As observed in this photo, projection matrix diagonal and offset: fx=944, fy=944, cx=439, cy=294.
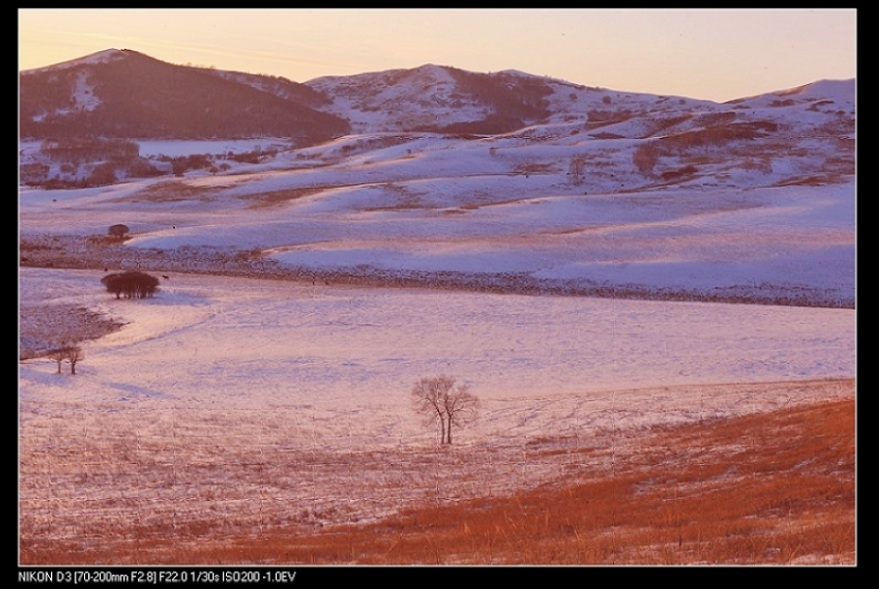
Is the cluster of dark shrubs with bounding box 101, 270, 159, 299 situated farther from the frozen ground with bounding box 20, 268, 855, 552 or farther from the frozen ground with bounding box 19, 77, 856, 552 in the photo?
the frozen ground with bounding box 19, 77, 856, 552

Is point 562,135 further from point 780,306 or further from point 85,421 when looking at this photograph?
point 85,421

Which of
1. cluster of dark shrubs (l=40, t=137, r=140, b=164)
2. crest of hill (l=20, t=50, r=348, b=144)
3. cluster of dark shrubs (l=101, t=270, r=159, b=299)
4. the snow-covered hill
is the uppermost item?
crest of hill (l=20, t=50, r=348, b=144)

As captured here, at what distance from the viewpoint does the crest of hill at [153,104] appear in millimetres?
150875

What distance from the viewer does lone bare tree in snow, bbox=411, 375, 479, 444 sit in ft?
75.9

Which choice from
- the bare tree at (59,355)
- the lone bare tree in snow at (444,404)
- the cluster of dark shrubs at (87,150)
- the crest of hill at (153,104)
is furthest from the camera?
the crest of hill at (153,104)

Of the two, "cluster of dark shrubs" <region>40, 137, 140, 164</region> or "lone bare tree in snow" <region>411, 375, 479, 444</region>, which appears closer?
"lone bare tree in snow" <region>411, 375, 479, 444</region>

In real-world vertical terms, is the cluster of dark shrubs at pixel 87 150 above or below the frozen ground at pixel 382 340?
above

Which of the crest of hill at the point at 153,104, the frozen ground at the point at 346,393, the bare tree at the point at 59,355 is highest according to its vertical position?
the crest of hill at the point at 153,104

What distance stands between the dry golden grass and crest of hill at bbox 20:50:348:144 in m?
130

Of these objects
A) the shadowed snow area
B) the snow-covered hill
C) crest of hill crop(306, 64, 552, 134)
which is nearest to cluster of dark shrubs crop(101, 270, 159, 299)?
the shadowed snow area

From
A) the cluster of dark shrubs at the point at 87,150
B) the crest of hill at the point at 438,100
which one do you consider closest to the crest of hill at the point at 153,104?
the crest of hill at the point at 438,100

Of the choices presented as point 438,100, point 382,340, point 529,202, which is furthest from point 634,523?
point 438,100

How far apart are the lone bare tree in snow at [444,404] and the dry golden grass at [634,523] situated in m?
2.66

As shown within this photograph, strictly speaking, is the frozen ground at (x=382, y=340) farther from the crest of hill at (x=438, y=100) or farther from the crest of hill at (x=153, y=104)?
the crest of hill at (x=438, y=100)
